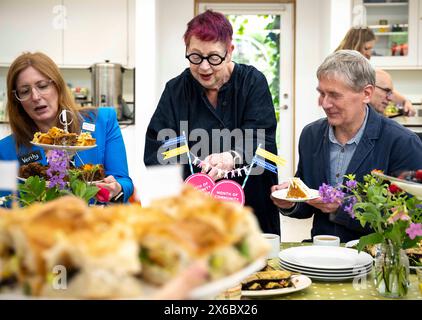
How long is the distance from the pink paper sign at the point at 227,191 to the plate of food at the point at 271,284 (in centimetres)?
23

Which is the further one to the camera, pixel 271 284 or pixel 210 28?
pixel 210 28

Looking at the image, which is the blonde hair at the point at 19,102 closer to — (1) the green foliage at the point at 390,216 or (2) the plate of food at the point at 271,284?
(2) the plate of food at the point at 271,284

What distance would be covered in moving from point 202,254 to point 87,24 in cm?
498

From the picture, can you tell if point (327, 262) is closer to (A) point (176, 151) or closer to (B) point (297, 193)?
(B) point (297, 193)

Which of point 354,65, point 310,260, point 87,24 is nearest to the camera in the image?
point 310,260

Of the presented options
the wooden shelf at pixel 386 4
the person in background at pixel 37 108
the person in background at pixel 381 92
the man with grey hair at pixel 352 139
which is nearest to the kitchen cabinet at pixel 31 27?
the wooden shelf at pixel 386 4

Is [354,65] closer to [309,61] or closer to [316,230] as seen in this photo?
[316,230]

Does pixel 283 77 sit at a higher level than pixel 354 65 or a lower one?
higher

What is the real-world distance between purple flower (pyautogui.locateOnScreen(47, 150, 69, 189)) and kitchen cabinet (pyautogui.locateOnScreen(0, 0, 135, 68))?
3.98 meters

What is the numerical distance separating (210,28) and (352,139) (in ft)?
2.13

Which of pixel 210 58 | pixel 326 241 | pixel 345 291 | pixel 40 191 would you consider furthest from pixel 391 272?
pixel 210 58

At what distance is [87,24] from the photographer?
5160 mm

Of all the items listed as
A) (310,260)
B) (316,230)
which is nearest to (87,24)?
(316,230)

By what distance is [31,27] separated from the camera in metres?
5.19
